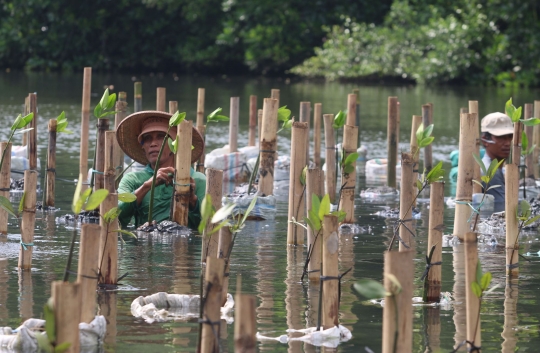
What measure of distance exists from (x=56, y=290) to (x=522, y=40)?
29.0 meters

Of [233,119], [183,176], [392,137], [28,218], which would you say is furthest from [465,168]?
[233,119]

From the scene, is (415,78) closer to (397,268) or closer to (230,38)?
(230,38)

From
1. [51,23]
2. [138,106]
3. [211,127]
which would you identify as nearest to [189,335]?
[138,106]

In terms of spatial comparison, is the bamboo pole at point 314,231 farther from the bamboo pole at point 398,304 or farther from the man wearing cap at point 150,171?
the bamboo pole at point 398,304

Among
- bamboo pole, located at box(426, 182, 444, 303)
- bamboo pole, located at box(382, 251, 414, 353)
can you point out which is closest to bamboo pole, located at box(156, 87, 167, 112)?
bamboo pole, located at box(426, 182, 444, 303)

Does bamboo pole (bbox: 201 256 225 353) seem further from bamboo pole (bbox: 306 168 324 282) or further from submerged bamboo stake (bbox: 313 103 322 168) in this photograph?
submerged bamboo stake (bbox: 313 103 322 168)

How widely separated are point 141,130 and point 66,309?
15.2ft

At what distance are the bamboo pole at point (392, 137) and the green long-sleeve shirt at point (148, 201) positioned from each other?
128 inches

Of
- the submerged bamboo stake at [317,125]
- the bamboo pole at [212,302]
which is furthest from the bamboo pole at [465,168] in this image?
the submerged bamboo stake at [317,125]

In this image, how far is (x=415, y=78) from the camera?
3284cm

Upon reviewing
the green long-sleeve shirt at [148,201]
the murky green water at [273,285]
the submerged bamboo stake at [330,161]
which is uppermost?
the submerged bamboo stake at [330,161]

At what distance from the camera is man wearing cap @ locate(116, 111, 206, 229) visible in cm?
857

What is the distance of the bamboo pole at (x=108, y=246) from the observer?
5961mm

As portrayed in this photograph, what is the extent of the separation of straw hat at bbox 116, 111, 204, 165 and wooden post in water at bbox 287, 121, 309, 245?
1.04 meters
